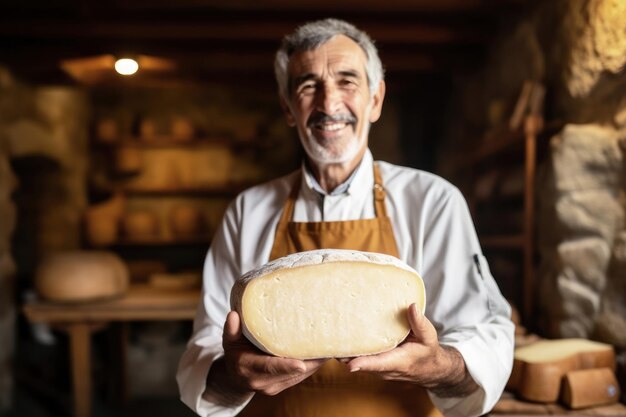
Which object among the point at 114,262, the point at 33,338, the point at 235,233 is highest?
the point at 235,233

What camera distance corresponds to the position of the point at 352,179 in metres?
1.45

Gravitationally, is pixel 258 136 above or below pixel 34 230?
above

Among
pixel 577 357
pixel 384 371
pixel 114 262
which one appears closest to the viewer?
pixel 384 371

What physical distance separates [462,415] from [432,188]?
0.57 m

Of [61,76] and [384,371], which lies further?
[61,76]

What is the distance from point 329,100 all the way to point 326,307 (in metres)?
0.59

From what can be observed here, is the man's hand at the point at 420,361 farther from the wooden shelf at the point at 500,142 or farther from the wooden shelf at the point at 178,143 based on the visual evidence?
the wooden shelf at the point at 178,143

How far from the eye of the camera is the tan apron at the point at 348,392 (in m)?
1.28

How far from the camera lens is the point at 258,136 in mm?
5414

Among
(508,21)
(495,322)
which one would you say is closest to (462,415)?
(495,322)

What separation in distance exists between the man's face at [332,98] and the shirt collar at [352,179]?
5 cm

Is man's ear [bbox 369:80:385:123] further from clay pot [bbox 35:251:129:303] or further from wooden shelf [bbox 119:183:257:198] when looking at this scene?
wooden shelf [bbox 119:183:257:198]

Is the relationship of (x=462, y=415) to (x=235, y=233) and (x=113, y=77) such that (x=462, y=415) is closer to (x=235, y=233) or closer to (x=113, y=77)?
(x=235, y=233)

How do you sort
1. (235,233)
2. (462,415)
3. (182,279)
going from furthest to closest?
(182,279) < (235,233) < (462,415)
